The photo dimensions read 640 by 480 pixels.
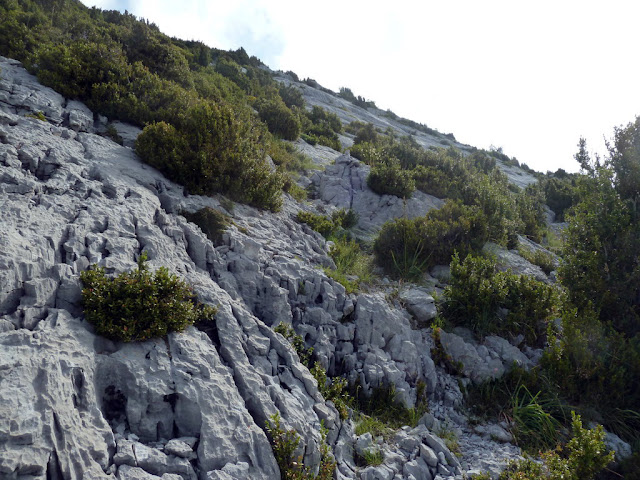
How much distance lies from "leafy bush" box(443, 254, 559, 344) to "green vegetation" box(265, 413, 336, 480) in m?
4.53

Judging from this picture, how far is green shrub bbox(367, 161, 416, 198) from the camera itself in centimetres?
1327

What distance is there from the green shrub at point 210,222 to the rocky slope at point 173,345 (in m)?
0.22

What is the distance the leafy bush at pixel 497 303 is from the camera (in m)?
7.91

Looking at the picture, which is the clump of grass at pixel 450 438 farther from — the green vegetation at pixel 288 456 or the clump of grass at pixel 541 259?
A: the clump of grass at pixel 541 259

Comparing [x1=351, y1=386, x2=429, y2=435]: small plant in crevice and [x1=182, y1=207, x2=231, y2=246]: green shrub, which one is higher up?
[x1=182, y1=207, x2=231, y2=246]: green shrub

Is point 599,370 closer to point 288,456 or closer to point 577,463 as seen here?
point 577,463

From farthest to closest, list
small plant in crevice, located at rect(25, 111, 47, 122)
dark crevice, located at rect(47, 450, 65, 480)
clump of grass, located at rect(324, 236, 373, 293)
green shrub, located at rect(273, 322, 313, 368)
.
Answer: clump of grass, located at rect(324, 236, 373, 293)
small plant in crevice, located at rect(25, 111, 47, 122)
green shrub, located at rect(273, 322, 313, 368)
dark crevice, located at rect(47, 450, 65, 480)

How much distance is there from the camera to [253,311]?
6.83m

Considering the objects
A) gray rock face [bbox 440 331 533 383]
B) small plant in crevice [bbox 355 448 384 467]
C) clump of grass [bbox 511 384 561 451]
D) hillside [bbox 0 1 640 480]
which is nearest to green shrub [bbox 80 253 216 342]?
hillside [bbox 0 1 640 480]

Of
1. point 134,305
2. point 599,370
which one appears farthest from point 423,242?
point 134,305

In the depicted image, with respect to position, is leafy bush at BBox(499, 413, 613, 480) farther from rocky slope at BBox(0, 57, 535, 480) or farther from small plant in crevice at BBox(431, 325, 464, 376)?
small plant in crevice at BBox(431, 325, 464, 376)

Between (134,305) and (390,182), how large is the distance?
10.2 m

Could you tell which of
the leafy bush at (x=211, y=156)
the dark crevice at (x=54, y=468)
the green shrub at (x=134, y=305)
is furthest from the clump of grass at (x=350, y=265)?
the dark crevice at (x=54, y=468)

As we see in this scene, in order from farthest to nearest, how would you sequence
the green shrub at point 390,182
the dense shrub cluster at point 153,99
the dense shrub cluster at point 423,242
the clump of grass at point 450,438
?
1. the green shrub at point 390,182
2. the dense shrub cluster at point 423,242
3. the dense shrub cluster at point 153,99
4. the clump of grass at point 450,438
